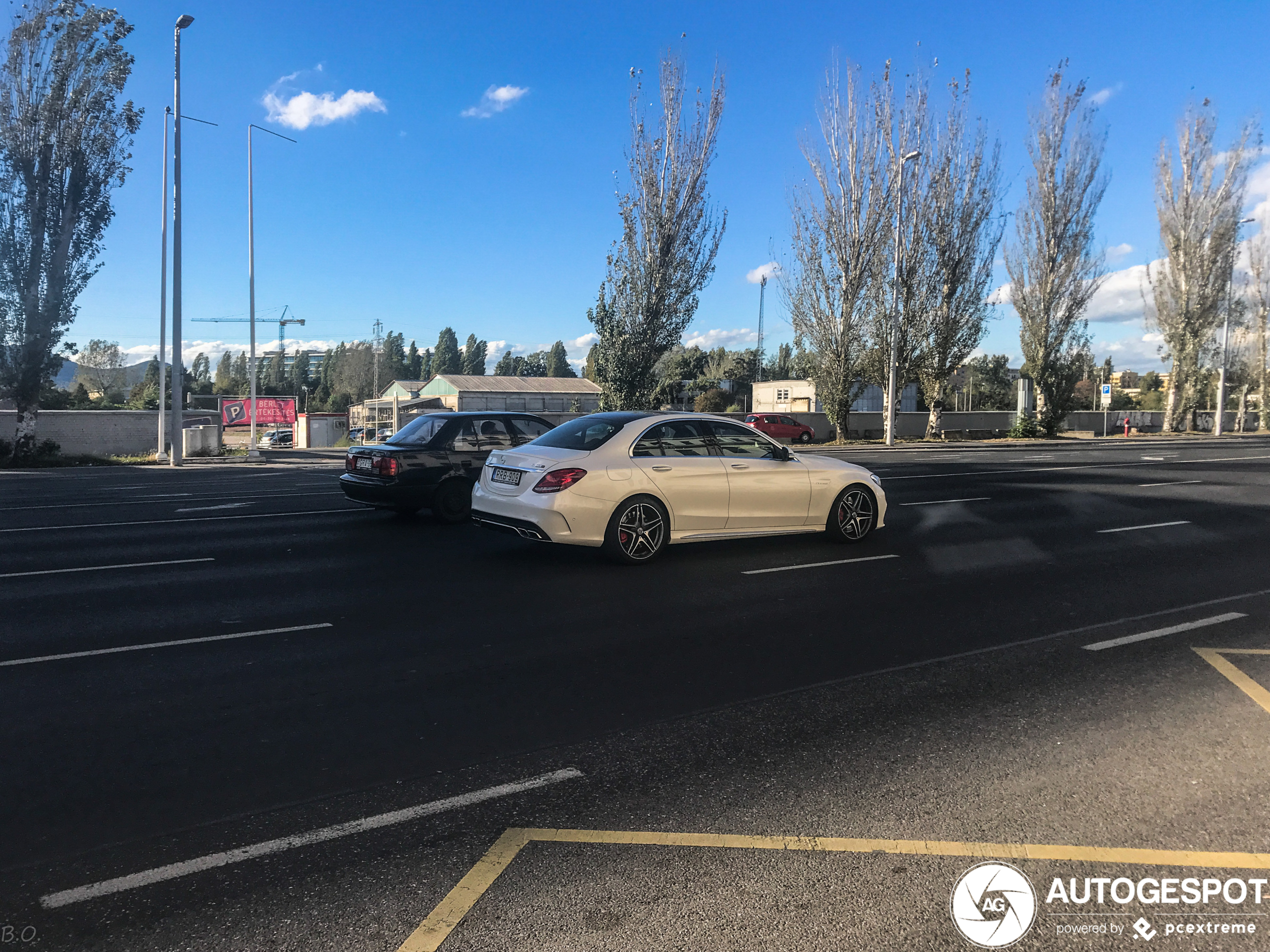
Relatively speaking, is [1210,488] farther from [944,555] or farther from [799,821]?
[799,821]

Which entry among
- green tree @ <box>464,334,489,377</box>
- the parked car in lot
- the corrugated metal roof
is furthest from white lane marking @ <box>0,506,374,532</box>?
green tree @ <box>464,334,489,377</box>

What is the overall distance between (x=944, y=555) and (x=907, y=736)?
221 inches

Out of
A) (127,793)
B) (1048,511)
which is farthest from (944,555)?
(127,793)

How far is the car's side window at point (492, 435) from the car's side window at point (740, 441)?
153 inches

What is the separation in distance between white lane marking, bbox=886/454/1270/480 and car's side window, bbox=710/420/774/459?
10.4 metres

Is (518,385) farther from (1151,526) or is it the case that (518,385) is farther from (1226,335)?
(1151,526)

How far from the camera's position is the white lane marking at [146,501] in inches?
546

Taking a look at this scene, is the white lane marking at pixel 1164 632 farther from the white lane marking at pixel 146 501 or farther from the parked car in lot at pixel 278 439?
the parked car in lot at pixel 278 439

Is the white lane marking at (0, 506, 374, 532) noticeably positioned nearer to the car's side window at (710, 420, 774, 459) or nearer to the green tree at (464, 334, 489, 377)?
the car's side window at (710, 420, 774, 459)

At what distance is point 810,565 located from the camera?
8.90 m

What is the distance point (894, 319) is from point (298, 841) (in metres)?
36.8

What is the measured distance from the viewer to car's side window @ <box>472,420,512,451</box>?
12227 millimetres

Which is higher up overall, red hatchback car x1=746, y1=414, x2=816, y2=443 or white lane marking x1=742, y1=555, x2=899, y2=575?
red hatchback car x1=746, y1=414, x2=816, y2=443

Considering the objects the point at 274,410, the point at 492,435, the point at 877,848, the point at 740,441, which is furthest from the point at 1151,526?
the point at 274,410
